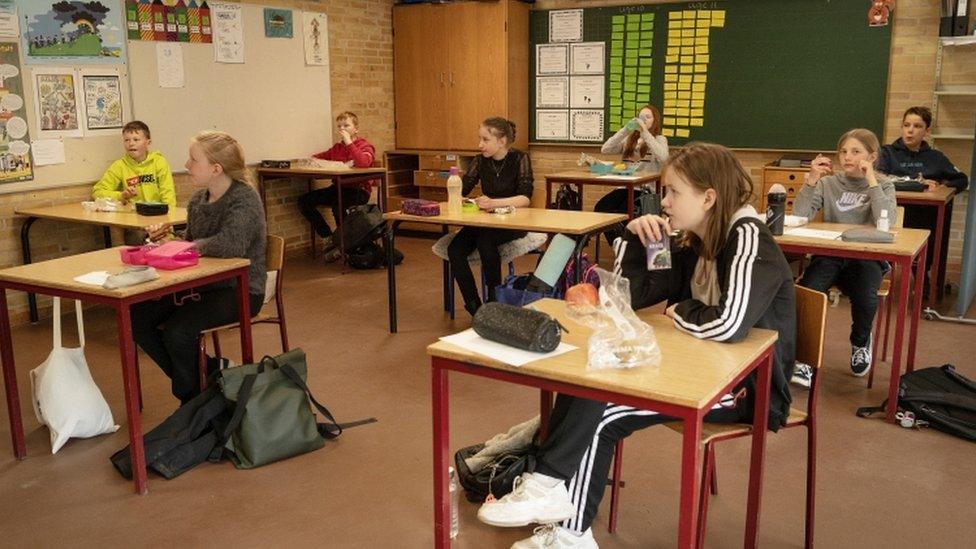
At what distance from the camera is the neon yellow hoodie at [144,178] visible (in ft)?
17.8

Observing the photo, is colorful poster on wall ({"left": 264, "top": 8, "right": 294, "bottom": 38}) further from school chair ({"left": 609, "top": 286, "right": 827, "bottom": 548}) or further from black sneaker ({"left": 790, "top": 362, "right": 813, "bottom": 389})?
school chair ({"left": 609, "top": 286, "right": 827, "bottom": 548})

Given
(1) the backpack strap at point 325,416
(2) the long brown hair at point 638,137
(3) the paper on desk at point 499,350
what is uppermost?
(2) the long brown hair at point 638,137

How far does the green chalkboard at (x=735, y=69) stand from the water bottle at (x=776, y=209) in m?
3.36

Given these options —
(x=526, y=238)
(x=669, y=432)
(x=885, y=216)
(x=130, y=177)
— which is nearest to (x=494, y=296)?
(x=526, y=238)

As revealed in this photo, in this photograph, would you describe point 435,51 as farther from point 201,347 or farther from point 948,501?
point 948,501

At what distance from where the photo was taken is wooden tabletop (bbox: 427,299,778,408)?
1.79 meters

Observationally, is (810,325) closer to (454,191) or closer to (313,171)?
(454,191)

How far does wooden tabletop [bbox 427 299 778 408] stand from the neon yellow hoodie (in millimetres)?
3967

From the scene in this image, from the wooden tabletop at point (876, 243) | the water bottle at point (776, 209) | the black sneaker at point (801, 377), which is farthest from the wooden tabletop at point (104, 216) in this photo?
the black sneaker at point (801, 377)

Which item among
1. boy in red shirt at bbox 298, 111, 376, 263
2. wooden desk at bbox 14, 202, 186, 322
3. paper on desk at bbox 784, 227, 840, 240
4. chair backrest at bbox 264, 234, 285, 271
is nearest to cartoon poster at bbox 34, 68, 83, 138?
wooden desk at bbox 14, 202, 186, 322

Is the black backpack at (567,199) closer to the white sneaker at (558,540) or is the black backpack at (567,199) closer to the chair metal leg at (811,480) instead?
the chair metal leg at (811,480)

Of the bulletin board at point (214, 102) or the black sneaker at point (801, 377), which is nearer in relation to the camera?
the black sneaker at point (801, 377)

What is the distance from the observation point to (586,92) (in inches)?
299

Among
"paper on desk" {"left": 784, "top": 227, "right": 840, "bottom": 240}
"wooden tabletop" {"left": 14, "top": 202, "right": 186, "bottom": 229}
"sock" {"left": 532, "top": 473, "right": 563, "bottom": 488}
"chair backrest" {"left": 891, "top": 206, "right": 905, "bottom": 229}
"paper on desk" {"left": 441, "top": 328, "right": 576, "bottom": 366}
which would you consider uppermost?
"chair backrest" {"left": 891, "top": 206, "right": 905, "bottom": 229}
